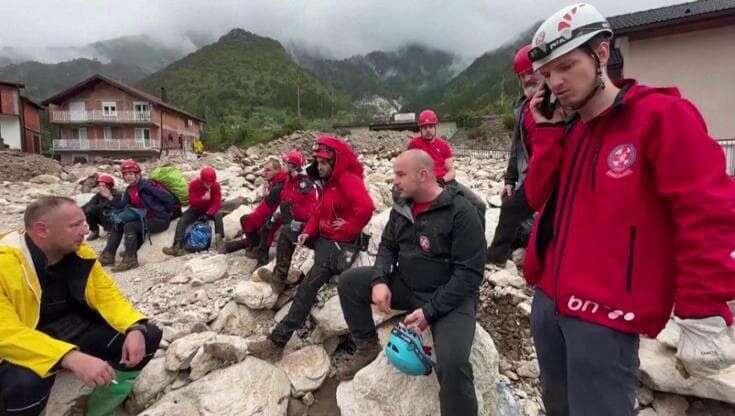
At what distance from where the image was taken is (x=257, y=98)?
72875 millimetres

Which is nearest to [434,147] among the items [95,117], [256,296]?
[256,296]

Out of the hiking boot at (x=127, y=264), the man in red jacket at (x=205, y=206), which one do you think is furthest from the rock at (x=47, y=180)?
the hiking boot at (x=127, y=264)

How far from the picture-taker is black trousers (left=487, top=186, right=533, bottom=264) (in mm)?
4664

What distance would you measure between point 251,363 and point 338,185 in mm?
1899

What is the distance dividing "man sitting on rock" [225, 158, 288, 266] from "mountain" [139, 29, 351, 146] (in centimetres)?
5094

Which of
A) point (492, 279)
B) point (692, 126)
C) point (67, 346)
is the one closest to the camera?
point (692, 126)

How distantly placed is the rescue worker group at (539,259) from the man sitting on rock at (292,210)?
0.11ft

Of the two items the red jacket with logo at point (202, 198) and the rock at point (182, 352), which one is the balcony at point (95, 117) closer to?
the red jacket with logo at point (202, 198)

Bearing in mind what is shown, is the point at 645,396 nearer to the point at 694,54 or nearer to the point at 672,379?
the point at 672,379

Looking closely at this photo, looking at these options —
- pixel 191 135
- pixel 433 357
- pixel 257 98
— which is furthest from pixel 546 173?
pixel 257 98

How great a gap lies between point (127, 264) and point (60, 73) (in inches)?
7392

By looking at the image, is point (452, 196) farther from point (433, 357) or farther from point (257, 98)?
point (257, 98)

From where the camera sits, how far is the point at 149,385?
3527 mm

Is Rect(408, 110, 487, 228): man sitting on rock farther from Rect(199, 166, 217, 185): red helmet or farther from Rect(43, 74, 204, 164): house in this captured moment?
Rect(43, 74, 204, 164): house
